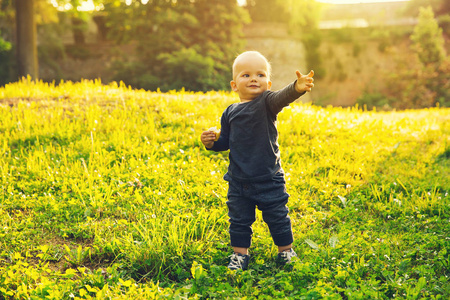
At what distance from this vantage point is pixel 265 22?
2416 centimetres

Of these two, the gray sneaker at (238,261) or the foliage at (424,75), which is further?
the foliage at (424,75)

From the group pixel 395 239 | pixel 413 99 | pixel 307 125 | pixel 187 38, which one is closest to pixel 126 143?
pixel 307 125

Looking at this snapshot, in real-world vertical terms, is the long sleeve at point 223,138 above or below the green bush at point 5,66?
below

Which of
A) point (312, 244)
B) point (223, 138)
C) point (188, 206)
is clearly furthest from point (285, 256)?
point (188, 206)

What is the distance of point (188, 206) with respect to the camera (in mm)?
4141

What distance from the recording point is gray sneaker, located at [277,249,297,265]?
3.27m

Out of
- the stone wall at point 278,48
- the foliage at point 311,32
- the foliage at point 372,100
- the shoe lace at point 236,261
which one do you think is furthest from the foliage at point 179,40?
the shoe lace at point 236,261

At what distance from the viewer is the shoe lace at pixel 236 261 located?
317cm

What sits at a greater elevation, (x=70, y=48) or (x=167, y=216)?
A: (x=70, y=48)

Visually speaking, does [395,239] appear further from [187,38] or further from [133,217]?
[187,38]

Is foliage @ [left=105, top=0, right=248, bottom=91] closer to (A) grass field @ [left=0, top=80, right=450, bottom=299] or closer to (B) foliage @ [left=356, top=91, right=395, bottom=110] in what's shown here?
(B) foliage @ [left=356, top=91, right=395, bottom=110]

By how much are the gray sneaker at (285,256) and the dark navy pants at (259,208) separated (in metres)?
0.09

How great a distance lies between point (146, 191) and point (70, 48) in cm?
2173

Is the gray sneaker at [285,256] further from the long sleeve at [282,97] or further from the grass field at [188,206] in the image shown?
the long sleeve at [282,97]
